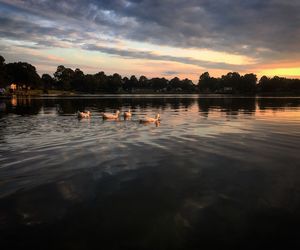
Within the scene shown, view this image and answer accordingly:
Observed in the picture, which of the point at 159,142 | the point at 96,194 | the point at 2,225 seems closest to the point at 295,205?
the point at 96,194

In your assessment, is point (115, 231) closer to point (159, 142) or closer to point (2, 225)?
point (2, 225)

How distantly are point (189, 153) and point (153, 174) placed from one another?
4.34m

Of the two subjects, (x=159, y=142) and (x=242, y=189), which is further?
(x=159, y=142)

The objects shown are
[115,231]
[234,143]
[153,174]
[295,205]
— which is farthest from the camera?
[234,143]

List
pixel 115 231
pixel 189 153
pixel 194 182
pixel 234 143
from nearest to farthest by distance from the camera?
pixel 115 231 < pixel 194 182 < pixel 189 153 < pixel 234 143

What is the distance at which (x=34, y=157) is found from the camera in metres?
15.5

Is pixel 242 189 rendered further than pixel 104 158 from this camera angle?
No

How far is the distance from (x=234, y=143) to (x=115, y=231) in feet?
42.8

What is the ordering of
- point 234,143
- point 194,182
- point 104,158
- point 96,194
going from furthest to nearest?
point 234,143 < point 104,158 < point 194,182 < point 96,194

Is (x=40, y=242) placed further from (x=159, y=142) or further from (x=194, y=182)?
(x=159, y=142)

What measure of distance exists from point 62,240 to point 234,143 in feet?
46.1

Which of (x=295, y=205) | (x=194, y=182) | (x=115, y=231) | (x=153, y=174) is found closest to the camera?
(x=115, y=231)

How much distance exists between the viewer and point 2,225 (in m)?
8.27

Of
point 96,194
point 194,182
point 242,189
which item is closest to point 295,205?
point 242,189
